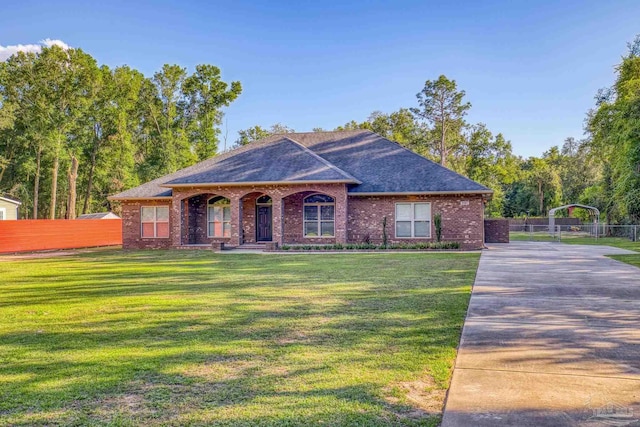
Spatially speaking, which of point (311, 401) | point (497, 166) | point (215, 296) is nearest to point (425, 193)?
point (215, 296)

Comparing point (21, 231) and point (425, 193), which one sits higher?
point (425, 193)

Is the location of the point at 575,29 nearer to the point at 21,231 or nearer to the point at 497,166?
the point at 497,166

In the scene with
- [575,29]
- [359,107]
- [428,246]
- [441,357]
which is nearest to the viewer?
[441,357]

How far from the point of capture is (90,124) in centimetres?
3975

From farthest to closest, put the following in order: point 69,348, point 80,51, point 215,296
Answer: point 80,51, point 215,296, point 69,348

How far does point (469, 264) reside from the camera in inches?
514

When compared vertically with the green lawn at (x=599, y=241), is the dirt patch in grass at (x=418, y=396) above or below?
below

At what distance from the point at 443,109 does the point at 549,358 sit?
41.4m

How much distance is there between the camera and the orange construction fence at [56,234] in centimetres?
2256

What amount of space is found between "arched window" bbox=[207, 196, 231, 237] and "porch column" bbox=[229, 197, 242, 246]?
1425 millimetres

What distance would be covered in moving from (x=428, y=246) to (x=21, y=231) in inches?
786

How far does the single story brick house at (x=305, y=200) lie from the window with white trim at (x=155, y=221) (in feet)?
0.17

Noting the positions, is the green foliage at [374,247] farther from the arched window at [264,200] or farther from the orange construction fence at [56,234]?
the orange construction fence at [56,234]

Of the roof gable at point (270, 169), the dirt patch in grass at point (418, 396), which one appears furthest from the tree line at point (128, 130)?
the dirt patch in grass at point (418, 396)
